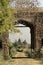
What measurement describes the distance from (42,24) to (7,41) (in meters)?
3.03

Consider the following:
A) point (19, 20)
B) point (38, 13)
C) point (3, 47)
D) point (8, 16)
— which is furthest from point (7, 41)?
point (8, 16)

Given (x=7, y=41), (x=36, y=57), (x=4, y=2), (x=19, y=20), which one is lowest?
(x=36, y=57)

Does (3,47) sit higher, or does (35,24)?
(35,24)

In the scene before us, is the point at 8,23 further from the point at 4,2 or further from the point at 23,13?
the point at 23,13

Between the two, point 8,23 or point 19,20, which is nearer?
point 8,23

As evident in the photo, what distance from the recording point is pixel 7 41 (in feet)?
64.6

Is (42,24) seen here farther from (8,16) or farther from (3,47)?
(8,16)

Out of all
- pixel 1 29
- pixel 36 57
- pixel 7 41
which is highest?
pixel 1 29

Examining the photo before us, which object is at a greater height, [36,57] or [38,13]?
[38,13]

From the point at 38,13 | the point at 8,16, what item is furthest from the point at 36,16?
the point at 8,16

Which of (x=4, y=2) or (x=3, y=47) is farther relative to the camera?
(x=3, y=47)

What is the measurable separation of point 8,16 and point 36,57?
981 centimetres

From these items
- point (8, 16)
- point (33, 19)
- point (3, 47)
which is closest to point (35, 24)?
point (33, 19)

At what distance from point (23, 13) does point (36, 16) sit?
105cm
